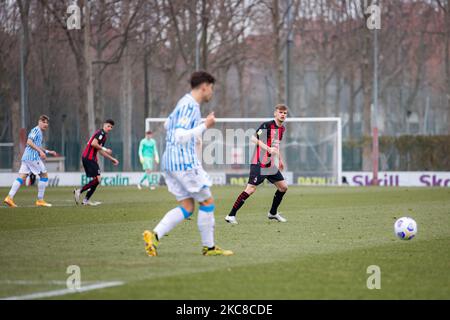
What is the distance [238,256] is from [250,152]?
26.4 metres

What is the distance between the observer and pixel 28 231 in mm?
14203

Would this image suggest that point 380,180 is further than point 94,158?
Yes

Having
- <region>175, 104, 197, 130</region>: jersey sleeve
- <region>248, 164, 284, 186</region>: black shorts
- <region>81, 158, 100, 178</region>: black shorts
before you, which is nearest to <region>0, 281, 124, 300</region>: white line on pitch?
<region>175, 104, 197, 130</region>: jersey sleeve

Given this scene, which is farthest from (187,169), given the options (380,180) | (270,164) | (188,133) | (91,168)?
(380,180)

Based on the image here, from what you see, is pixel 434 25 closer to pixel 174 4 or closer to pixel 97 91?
pixel 174 4

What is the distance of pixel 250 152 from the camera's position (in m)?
37.0

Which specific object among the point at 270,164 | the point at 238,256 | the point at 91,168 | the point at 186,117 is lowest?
the point at 238,256

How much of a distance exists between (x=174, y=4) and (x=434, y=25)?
17.9 m

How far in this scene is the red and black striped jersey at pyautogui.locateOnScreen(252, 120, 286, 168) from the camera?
16.5 m

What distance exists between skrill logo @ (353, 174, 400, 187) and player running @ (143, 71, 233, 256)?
2698cm

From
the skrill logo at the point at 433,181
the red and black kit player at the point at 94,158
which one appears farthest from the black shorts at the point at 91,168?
the skrill logo at the point at 433,181

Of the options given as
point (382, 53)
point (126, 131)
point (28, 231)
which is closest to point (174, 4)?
point (126, 131)

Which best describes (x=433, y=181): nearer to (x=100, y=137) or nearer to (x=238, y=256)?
(x=100, y=137)

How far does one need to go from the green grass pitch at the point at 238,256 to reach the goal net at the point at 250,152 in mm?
18331
